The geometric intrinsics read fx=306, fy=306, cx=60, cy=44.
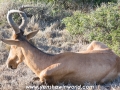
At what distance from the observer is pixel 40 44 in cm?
1034

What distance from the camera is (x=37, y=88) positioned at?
20.4 feet

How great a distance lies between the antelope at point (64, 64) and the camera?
6184 millimetres

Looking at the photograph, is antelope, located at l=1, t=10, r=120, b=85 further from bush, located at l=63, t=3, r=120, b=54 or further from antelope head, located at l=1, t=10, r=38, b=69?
bush, located at l=63, t=3, r=120, b=54

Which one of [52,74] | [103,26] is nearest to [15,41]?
[52,74]

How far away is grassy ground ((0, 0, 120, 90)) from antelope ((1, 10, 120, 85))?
0.63 ft

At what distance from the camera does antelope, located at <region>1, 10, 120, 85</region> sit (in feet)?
20.3

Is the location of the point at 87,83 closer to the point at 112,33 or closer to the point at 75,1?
the point at 112,33

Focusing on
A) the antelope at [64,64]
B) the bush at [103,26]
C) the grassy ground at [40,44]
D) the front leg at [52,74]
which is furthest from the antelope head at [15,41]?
the bush at [103,26]

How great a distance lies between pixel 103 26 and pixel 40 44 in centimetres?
221

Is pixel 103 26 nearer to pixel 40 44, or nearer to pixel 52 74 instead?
pixel 40 44

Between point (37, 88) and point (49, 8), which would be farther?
point (49, 8)

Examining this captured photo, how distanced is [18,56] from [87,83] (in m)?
1.59

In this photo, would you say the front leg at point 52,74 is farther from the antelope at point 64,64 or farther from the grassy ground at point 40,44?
the grassy ground at point 40,44

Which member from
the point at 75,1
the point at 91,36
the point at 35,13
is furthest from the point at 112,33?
the point at 75,1
